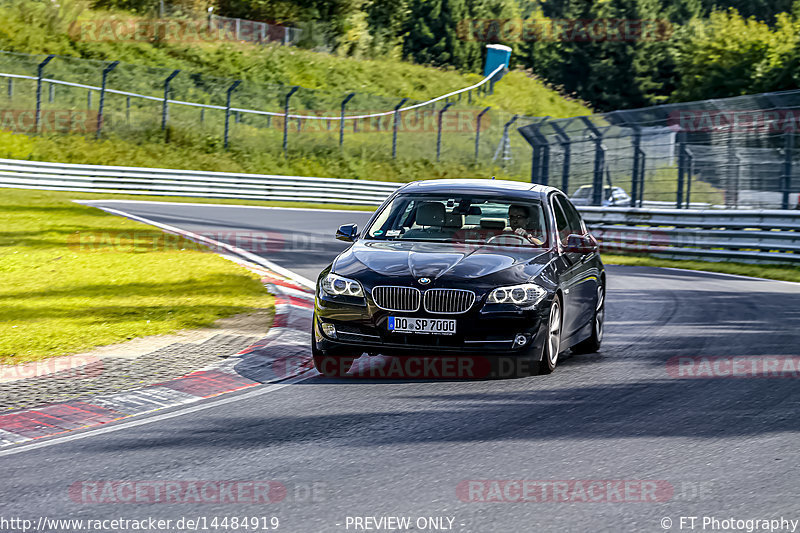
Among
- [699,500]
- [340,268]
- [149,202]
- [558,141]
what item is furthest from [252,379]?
[149,202]

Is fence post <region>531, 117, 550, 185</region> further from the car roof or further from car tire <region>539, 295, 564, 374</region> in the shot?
car tire <region>539, 295, 564, 374</region>

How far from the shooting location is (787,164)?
20828 mm

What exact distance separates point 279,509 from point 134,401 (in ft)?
9.15

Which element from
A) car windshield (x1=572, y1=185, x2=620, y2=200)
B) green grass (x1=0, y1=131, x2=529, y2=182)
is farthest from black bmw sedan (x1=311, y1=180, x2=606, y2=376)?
green grass (x1=0, y1=131, x2=529, y2=182)

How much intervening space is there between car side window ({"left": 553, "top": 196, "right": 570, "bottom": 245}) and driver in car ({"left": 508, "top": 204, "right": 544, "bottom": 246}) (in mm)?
284

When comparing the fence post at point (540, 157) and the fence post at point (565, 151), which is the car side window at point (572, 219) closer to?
the fence post at point (565, 151)

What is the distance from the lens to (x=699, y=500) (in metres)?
4.91

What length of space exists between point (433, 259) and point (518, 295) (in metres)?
0.75

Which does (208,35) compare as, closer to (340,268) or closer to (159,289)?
(159,289)
